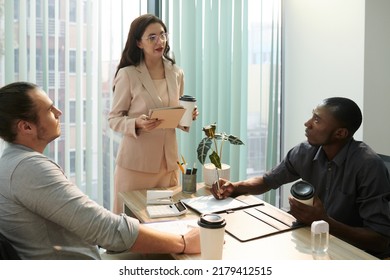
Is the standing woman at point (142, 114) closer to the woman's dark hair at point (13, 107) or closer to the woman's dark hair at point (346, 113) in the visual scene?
the woman's dark hair at point (346, 113)

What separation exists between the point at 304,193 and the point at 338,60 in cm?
190

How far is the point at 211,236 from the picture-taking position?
1159 mm

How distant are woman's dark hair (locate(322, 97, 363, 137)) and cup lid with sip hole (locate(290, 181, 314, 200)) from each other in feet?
1.25

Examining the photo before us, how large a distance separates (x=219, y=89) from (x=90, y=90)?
3.35 ft

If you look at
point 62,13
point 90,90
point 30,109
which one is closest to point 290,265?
point 30,109

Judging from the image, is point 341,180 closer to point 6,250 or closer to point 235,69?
point 6,250

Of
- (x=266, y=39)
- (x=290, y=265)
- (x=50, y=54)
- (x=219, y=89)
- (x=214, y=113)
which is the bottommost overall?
(x=290, y=265)

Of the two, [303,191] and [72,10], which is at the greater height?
[72,10]

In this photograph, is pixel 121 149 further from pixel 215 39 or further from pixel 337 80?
pixel 337 80

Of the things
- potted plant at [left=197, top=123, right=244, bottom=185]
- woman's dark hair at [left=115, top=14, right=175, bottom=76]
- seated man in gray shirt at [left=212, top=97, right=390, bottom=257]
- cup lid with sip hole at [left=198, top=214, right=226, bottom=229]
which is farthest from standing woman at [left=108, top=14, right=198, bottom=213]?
cup lid with sip hole at [left=198, top=214, right=226, bottom=229]

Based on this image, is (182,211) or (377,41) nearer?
(182,211)

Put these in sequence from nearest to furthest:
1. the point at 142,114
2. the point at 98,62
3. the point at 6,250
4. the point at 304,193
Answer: the point at 6,250 → the point at 304,193 → the point at 142,114 → the point at 98,62

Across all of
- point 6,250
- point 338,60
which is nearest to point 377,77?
point 338,60

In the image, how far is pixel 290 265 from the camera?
3.96ft
